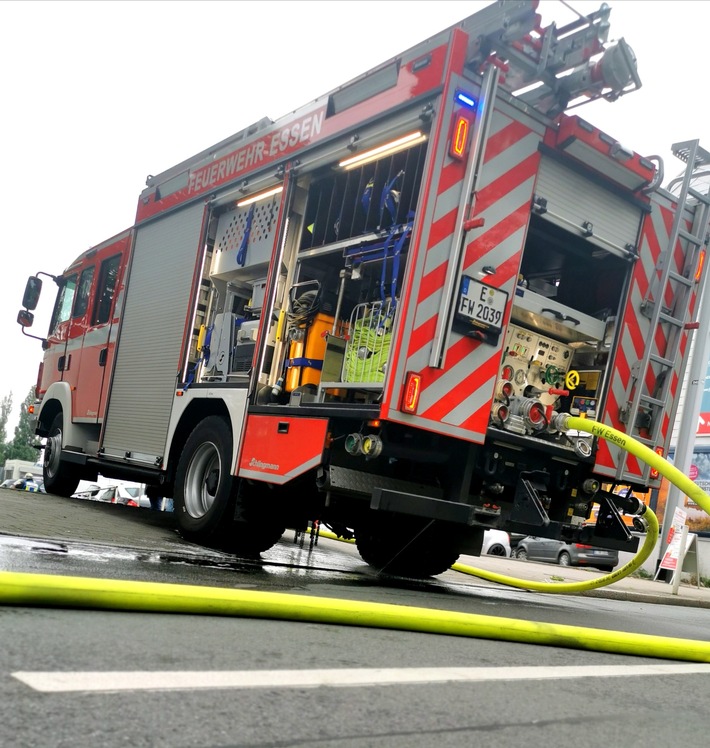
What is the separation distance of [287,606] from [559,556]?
1905cm

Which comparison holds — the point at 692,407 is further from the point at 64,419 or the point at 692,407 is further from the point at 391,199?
the point at 391,199

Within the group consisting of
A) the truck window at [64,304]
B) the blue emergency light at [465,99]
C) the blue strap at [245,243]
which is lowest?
the truck window at [64,304]

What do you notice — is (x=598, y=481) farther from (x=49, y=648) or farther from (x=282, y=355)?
(x=49, y=648)

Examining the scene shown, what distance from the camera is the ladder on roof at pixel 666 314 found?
7.03m

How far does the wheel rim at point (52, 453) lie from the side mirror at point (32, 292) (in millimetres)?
1815

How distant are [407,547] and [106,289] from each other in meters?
4.69

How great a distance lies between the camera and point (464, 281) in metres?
5.92

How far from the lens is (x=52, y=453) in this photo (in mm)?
11117

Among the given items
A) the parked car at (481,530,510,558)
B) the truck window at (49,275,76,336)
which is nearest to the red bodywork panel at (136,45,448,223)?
the truck window at (49,275,76,336)

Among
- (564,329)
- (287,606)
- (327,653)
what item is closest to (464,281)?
(564,329)

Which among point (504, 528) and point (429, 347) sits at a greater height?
point (429, 347)

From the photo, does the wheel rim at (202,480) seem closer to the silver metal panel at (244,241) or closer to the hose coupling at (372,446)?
the silver metal panel at (244,241)

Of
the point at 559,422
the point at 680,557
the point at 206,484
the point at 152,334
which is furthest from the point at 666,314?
the point at 680,557

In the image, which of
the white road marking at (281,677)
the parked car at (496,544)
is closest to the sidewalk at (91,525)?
the white road marking at (281,677)
